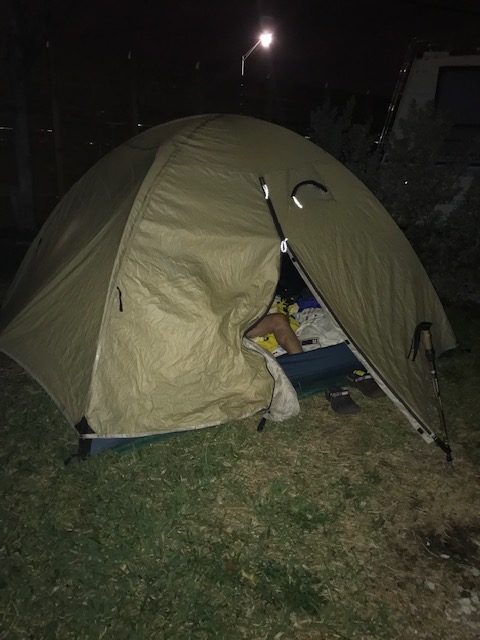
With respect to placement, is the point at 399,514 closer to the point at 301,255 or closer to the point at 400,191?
the point at 301,255

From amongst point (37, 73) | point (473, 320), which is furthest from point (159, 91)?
point (473, 320)

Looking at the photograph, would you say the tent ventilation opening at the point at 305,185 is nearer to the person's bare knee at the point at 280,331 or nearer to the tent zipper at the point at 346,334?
the tent zipper at the point at 346,334

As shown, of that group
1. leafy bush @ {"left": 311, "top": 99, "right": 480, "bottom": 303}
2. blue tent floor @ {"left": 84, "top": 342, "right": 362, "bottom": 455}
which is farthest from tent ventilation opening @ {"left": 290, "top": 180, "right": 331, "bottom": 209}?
leafy bush @ {"left": 311, "top": 99, "right": 480, "bottom": 303}

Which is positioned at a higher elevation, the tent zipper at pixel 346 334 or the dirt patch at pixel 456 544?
the tent zipper at pixel 346 334

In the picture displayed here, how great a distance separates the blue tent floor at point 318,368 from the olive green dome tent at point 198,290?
1.38 feet

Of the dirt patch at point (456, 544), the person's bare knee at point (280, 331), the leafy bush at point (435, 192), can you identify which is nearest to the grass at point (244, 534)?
the dirt patch at point (456, 544)

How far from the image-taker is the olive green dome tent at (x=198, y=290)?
368cm

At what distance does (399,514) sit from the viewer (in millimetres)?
3371

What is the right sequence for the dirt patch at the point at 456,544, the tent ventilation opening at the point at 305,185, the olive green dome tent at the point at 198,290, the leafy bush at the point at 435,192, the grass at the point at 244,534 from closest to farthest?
the grass at the point at 244,534, the dirt patch at the point at 456,544, the olive green dome tent at the point at 198,290, the tent ventilation opening at the point at 305,185, the leafy bush at the point at 435,192

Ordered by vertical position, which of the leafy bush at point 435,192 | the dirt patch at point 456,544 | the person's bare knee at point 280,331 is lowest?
the dirt patch at point 456,544

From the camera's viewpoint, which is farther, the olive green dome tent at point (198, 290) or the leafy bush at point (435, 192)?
the leafy bush at point (435, 192)

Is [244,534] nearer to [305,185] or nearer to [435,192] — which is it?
[305,185]

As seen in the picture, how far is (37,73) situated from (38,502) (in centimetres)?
913

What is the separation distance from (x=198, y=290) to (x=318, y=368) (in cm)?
144
